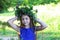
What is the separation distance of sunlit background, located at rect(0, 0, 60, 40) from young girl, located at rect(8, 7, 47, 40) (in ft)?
0.13

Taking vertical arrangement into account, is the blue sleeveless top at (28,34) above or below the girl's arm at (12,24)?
below

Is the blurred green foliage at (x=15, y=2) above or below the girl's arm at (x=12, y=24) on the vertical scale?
above

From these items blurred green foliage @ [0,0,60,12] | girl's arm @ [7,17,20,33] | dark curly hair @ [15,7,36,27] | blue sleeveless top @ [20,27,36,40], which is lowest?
blue sleeveless top @ [20,27,36,40]

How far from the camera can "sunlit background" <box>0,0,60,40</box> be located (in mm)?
2219

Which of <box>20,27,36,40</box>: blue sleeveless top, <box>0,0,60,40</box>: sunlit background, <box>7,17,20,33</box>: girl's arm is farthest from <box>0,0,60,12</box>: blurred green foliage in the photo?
<box>20,27,36,40</box>: blue sleeveless top

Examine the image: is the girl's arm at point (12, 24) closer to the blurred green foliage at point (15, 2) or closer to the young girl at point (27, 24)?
the young girl at point (27, 24)

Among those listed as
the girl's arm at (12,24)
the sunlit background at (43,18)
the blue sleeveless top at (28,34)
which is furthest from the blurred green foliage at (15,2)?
the blue sleeveless top at (28,34)

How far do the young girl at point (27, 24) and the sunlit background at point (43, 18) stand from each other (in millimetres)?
39

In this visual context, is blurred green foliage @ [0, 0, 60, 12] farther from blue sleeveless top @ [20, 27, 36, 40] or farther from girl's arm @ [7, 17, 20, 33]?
blue sleeveless top @ [20, 27, 36, 40]

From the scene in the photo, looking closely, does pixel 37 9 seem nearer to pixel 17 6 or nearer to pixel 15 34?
pixel 17 6

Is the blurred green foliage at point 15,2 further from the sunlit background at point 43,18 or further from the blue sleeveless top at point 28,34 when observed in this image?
the blue sleeveless top at point 28,34

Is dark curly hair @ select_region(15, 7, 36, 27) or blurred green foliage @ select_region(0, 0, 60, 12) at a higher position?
blurred green foliage @ select_region(0, 0, 60, 12)

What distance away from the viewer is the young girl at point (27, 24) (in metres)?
2.20

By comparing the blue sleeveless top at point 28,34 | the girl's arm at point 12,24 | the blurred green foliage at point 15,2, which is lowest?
the blue sleeveless top at point 28,34
